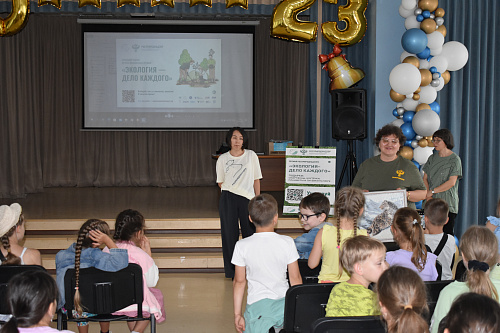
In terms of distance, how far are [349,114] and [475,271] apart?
443cm

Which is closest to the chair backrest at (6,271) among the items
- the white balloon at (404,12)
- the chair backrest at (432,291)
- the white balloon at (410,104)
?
the chair backrest at (432,291)

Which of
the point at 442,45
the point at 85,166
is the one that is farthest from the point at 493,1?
the point at 85,166

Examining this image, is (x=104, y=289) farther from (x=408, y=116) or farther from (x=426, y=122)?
(x=408, y=116)

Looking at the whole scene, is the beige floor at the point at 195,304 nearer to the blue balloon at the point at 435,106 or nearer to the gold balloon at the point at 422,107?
the gold balloon at the point at 422,107

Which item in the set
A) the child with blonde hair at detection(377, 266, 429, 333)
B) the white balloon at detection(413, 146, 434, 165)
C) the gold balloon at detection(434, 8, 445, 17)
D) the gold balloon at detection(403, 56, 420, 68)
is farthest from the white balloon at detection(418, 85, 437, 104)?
the child with blonde hair at detection(377, 266, 429, 333)

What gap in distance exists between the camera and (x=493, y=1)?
6582 millimetres

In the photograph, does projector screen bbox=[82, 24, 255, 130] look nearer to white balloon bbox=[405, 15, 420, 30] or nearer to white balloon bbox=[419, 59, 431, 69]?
white balloon bbox=[405, 15, 420, 30]

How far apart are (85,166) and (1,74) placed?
212 cm

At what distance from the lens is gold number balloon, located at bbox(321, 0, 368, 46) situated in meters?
6.64

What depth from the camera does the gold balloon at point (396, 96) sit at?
6043 mm

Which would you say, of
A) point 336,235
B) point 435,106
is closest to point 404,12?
point 435,106

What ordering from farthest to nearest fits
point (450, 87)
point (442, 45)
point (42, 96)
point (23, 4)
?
point (42, 96) < point (23, 4) < point (450, 87) < point (442, 45)

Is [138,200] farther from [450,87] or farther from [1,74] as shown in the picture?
[450,87]

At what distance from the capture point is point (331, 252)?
9.40 ft
